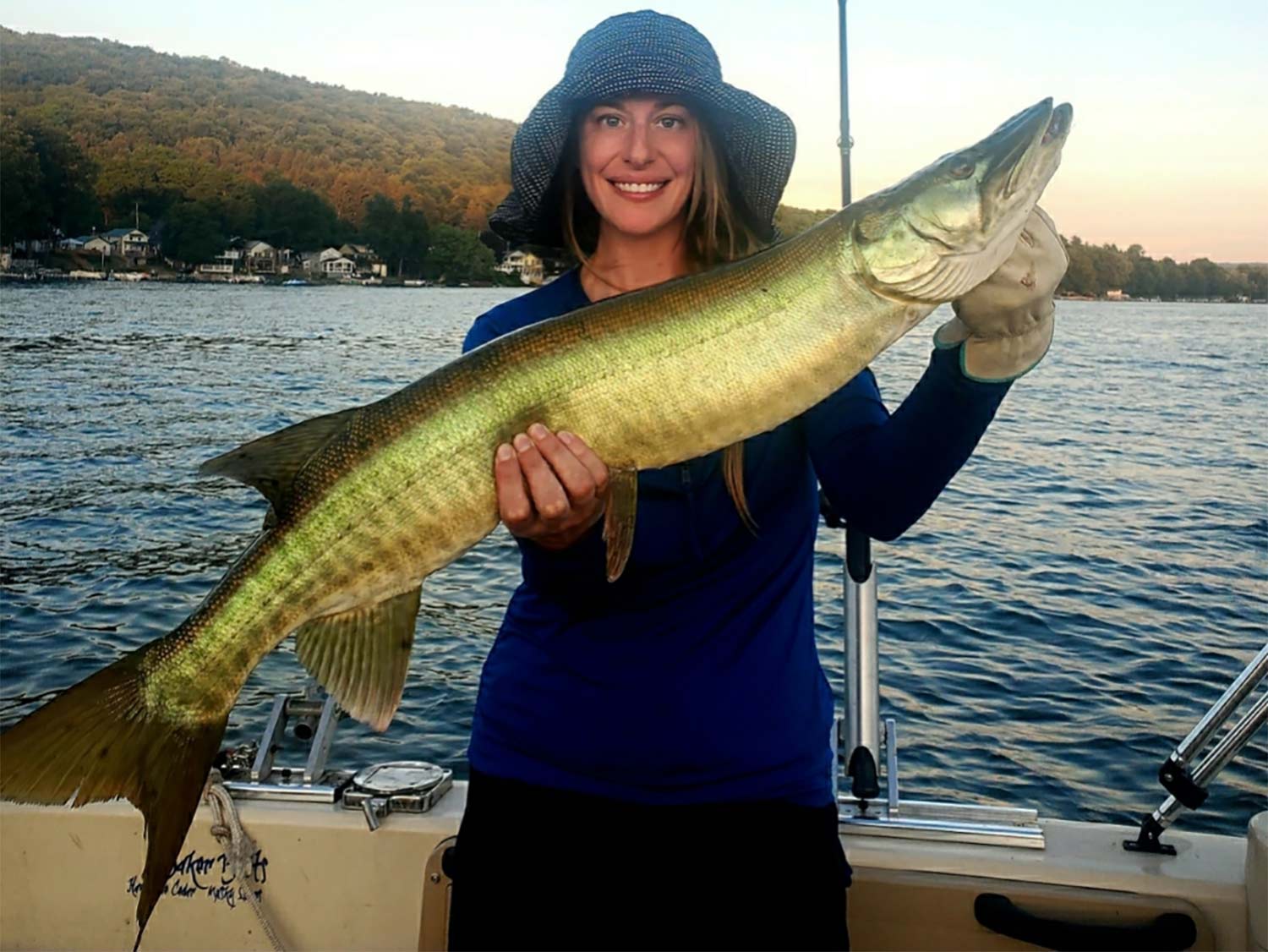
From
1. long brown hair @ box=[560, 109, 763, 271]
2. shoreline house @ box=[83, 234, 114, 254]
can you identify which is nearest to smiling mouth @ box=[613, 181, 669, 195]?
long brown hair @ box=[560, 109, 763, 271]

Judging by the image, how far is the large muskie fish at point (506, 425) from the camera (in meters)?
2.40

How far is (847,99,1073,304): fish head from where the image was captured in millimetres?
2334

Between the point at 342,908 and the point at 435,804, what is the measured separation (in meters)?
0.43

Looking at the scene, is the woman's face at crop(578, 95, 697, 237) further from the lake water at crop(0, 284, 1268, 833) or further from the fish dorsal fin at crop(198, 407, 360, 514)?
the lake water at crop(0, 284, 1268, 833)

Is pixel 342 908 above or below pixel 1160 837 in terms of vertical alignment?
below

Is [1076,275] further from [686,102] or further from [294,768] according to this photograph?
[294,768]

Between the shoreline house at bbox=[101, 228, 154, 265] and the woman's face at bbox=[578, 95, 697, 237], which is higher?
the shoreline house at bbox=[101, 228, 154, 265]

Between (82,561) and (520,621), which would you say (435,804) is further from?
(82,561)

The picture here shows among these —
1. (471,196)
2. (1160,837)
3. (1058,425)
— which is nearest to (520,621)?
(1160,837)

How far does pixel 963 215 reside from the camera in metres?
2.37

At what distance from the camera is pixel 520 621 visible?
2676 millimetres

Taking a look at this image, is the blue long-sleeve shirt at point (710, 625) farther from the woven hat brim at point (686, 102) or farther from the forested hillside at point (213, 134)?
the forested hillside at point (213, 134)

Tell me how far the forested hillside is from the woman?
56963 mm

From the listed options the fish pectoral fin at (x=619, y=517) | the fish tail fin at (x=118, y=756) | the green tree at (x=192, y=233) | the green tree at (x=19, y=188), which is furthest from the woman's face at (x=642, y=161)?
the green tree at (x=192, y=233)
